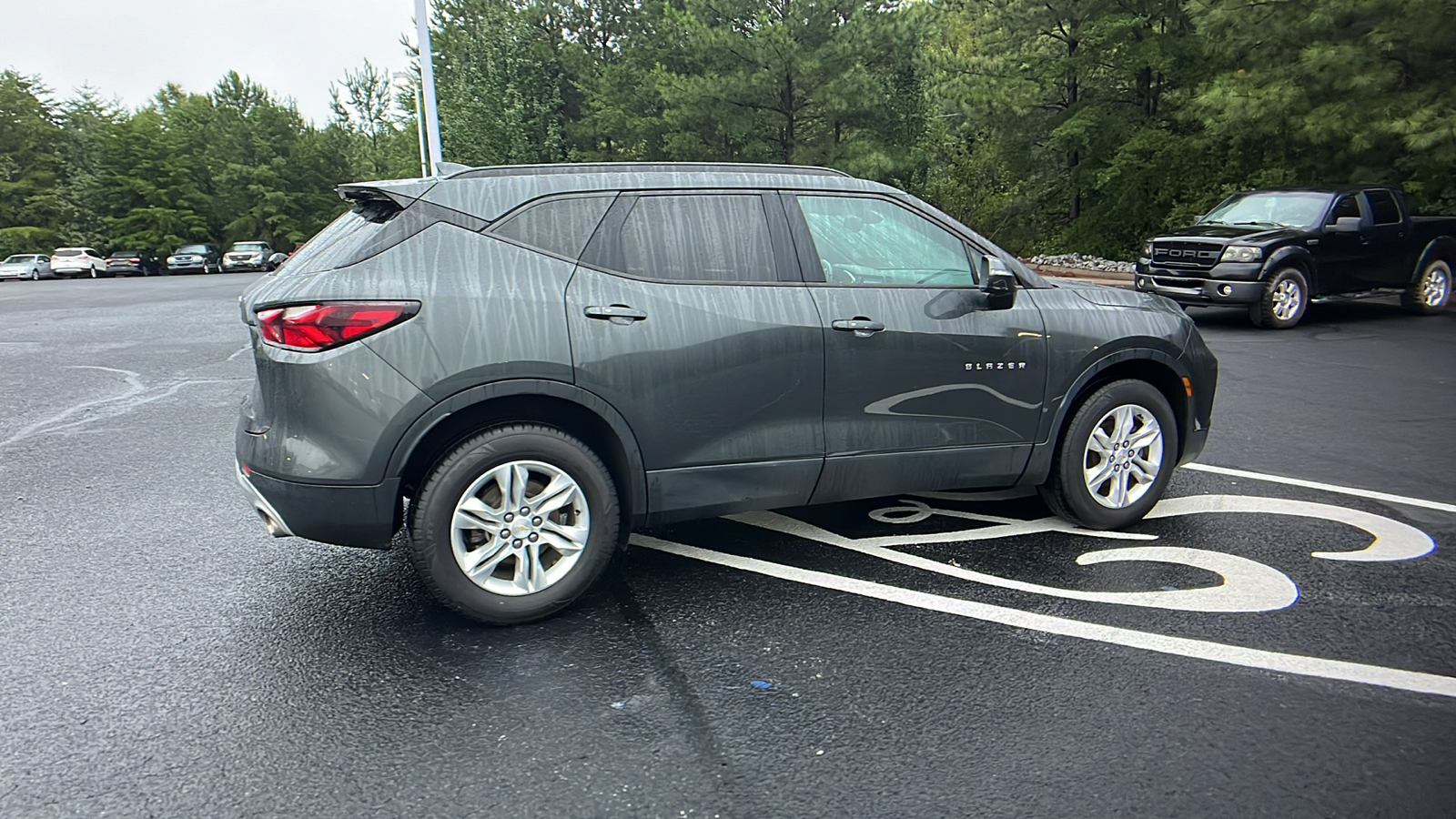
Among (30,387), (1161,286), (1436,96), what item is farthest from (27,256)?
(1436,96)

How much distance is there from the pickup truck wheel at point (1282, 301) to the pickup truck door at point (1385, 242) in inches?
51.9

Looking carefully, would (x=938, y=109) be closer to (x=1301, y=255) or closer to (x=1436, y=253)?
(x=1436, y=253)

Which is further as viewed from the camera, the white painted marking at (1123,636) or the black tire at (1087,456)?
the black tire at (1087,456)

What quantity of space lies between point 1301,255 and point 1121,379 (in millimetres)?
9607

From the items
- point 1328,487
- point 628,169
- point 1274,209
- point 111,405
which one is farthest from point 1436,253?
point 111,405

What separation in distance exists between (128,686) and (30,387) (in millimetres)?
7893

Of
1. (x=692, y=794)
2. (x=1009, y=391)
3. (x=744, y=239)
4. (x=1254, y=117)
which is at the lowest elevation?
(x=692, y=794)

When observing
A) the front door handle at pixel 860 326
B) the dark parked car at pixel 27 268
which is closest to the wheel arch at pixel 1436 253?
the front door handle at pixel 860 326

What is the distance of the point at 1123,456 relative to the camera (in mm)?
4801

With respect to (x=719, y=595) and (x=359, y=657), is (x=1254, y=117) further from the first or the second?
(x=359, y=657)

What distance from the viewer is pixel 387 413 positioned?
3.49 metres

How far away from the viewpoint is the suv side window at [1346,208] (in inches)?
512

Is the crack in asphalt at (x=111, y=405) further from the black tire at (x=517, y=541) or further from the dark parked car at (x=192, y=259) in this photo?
the dark parked car at (x=192, y=259)

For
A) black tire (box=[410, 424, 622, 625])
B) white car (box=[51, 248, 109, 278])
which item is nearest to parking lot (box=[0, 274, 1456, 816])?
black tire (box=[410, 424, 622, 625])
